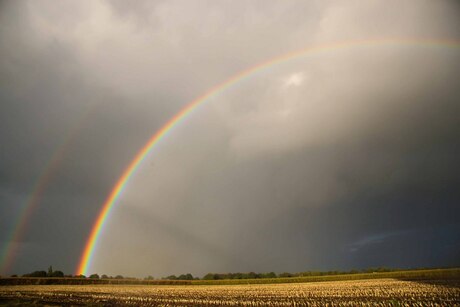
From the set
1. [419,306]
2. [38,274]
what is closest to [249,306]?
[419,306]

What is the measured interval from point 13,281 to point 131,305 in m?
93.0

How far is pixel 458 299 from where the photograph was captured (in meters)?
29.4

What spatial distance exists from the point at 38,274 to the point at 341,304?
15722 cm

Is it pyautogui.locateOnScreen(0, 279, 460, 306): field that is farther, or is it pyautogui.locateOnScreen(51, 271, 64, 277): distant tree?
pyautogui.locateOnScreen(51, 271, 64, 277): distant tree

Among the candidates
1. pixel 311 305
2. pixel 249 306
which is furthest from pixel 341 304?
pixel 249 306

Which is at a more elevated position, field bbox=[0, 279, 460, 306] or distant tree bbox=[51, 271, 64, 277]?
distant tree bbox=[51, 271, 64, 277]

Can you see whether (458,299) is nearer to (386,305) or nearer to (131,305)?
(386,305)

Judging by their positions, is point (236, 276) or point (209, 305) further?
point (236, 276)

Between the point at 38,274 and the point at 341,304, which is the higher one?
the point at 38,274

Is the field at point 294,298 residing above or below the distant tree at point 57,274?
below

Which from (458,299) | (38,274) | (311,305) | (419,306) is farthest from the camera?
(38,274)

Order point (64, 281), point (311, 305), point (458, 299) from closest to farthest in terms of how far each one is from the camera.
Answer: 1. point (458, 299)
2. point (311, 305)
3. point (64, 281)

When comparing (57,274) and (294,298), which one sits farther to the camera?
(57,274)

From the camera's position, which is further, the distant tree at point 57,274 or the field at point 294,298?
the distant tree at point 57,274
